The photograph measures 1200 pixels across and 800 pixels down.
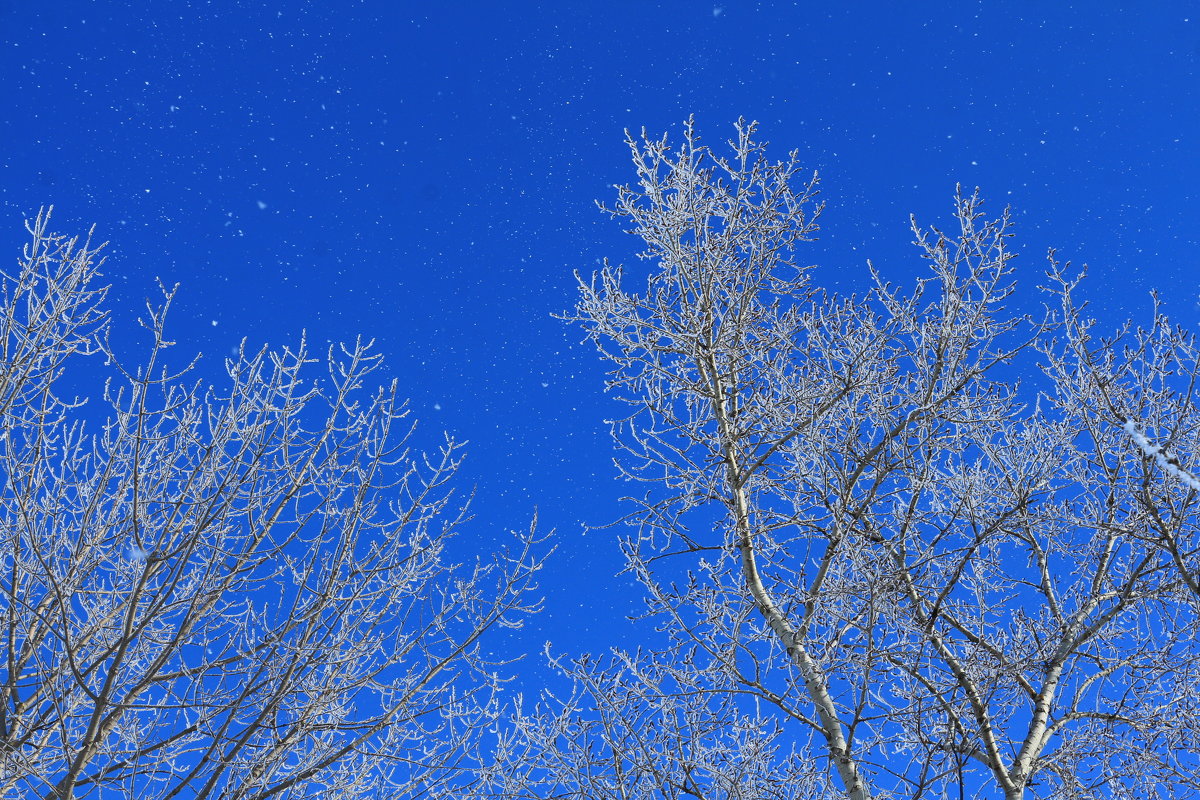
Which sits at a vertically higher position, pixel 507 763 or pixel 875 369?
pixel 875 369

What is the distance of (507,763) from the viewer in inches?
203

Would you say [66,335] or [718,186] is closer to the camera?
[66,335]

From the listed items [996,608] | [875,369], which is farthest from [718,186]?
[996,608]

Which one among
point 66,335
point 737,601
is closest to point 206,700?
point 66,335

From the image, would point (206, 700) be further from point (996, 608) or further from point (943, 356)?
point (996, 608)

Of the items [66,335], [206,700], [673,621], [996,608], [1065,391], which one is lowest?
[206,700]

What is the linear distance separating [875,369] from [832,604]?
1.35 meters

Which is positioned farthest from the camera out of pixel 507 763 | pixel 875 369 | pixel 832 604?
pixel 507 763

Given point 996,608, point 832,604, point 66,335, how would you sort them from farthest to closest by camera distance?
point 996,608 → point 832,604 → point 66,335

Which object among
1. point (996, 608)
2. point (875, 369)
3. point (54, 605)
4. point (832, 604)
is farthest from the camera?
point (996, 608)

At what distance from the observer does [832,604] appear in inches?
176

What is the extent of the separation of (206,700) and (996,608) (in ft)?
15.5

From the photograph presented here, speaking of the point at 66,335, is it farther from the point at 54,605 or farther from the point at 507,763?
the point at 507,763

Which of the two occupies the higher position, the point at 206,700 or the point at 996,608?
the point at 996,608
